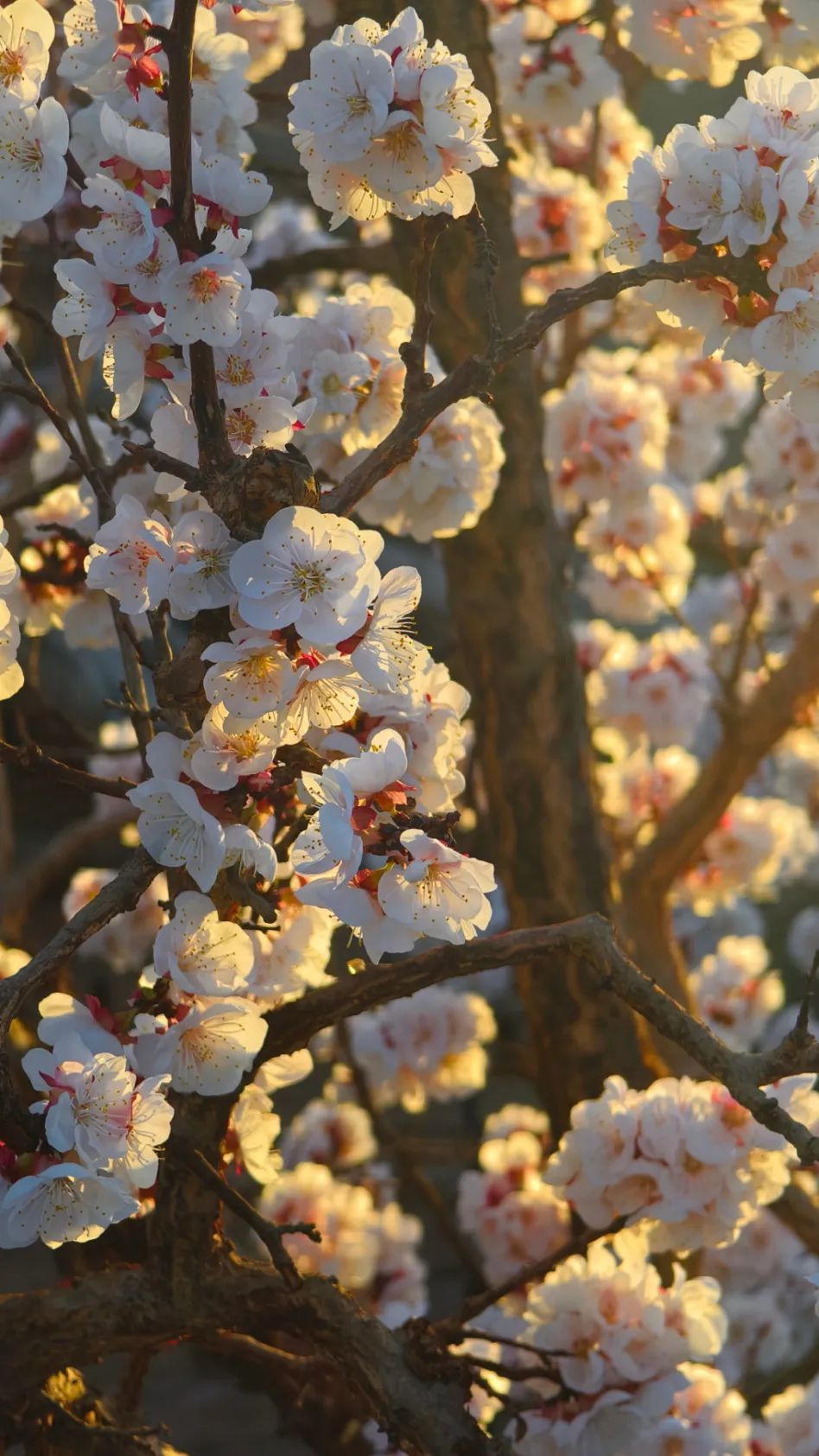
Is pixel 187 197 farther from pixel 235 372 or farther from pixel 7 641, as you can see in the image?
pixel 7 641

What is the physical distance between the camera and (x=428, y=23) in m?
2.06

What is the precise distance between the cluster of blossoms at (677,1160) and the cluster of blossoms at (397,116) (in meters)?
0.88

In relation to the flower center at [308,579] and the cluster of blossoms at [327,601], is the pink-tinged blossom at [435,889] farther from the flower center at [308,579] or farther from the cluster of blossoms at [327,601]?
the flower center at [308,579]

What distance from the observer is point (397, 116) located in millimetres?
952

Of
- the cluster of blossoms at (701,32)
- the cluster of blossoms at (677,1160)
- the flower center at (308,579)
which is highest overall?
the cluster of blossoms at (701,32)

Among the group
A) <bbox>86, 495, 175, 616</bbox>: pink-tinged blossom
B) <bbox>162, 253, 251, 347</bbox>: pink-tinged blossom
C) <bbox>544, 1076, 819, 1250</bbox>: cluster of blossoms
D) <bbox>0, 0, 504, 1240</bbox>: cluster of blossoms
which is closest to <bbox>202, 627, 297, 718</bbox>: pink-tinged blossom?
<bbox>0, 0, 504, 1240</bbox>: cluster of blossoms

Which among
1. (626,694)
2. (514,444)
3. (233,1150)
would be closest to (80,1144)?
(233,1150)

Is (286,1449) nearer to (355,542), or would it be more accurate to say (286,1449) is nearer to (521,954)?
(521,954)

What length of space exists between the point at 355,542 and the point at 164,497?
2.15 ft

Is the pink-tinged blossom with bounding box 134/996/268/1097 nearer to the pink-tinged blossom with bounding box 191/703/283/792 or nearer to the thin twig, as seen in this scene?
the pink-tinged blossom with bounding box 191/703/283/792

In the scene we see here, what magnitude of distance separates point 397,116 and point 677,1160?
1.00 meters

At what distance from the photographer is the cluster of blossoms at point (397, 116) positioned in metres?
0.94

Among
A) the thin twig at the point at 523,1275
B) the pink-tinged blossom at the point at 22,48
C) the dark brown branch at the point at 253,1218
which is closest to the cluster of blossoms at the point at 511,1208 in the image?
the thin twig at the point at 523,1275

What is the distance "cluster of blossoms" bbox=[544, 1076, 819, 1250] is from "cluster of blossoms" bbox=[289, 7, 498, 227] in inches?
34.6
